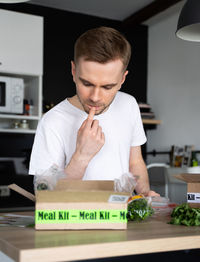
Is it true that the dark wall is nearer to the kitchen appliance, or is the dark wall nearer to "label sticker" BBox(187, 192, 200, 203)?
the kitchen appliance

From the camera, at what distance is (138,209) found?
1306 mm

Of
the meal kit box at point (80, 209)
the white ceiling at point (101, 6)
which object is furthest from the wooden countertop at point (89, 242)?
the white ceiling at point (101, 6)

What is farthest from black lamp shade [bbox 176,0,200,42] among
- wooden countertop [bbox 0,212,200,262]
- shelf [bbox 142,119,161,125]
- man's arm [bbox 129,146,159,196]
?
shelf [bbox 142,119,161,125]

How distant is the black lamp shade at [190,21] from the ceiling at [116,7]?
203cm

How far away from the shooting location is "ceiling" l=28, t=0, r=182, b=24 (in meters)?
4.21

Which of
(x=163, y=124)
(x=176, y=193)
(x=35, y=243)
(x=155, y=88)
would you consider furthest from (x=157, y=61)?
(x=35, y=243)

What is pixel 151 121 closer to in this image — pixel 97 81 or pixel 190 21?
pixel 190 21

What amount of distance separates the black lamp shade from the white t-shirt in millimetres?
510

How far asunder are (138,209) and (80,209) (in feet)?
0.95

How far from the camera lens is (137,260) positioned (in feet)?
3.95

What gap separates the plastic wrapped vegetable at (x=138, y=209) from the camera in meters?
1.30

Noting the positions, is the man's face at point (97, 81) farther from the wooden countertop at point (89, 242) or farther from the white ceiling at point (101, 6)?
the white ceiling at point (101, 6)

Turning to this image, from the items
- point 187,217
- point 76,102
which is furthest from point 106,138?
point 187,217

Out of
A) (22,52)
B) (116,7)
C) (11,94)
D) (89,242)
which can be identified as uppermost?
(116,7)
